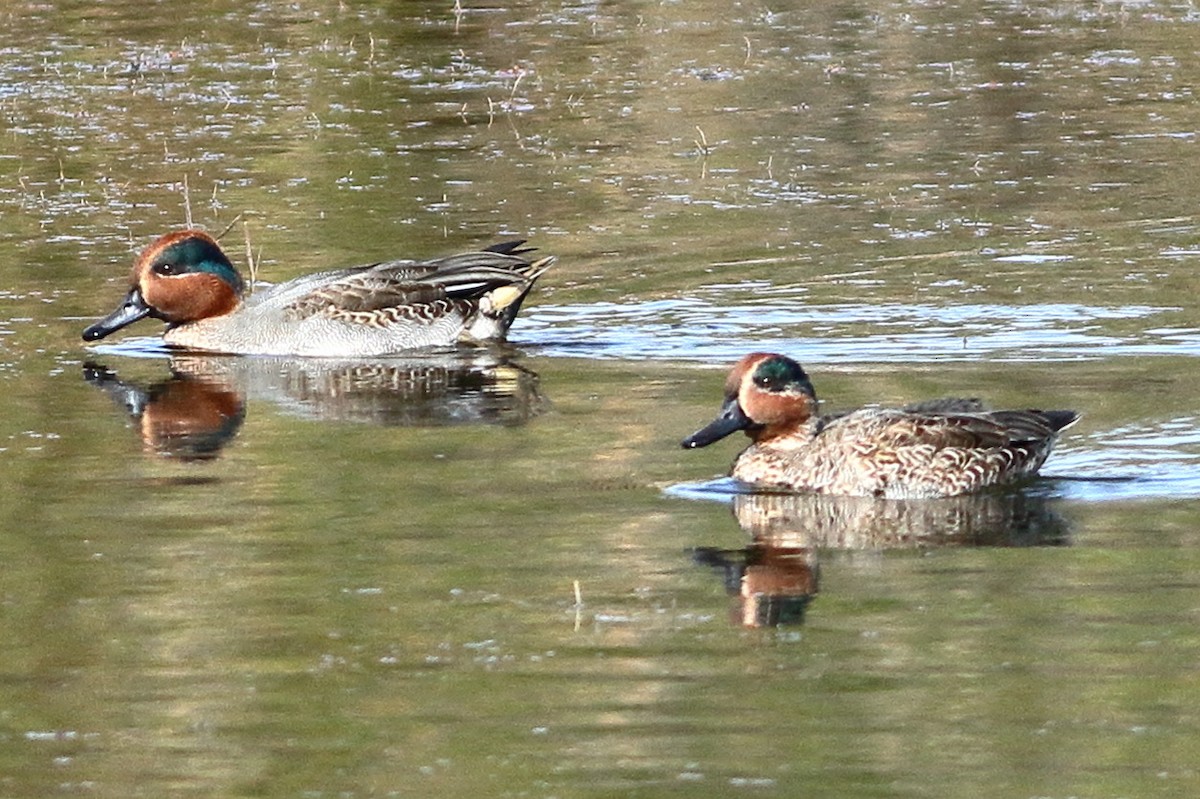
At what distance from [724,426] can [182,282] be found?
185 inches

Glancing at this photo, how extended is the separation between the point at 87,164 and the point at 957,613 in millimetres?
11751

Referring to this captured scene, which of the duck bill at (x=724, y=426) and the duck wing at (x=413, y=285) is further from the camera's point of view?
the duck wing at (x=413, y=285)

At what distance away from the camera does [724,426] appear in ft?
31.9

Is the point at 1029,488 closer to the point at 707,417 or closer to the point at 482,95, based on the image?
the point at 707,417

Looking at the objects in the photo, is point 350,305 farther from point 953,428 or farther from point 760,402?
point 953,428

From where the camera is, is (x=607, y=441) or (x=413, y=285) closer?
(x=607, y=441)

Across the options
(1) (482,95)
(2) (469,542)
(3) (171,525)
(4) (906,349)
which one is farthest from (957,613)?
(1) (482,95)

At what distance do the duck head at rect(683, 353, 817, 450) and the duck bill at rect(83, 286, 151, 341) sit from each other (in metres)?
4.45

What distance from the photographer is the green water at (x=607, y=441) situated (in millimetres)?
6492

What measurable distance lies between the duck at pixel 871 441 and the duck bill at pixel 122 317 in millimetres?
4415

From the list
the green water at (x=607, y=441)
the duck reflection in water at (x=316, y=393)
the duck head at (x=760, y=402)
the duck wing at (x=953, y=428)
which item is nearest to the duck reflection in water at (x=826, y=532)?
the green water at (x=607, y=441)

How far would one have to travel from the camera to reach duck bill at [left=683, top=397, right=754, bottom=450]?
9703mm

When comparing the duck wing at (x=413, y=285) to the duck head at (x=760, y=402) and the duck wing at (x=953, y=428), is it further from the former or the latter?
the duck wing at (x=953, y=428)

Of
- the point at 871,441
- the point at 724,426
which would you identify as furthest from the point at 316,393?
the point at 871,441
